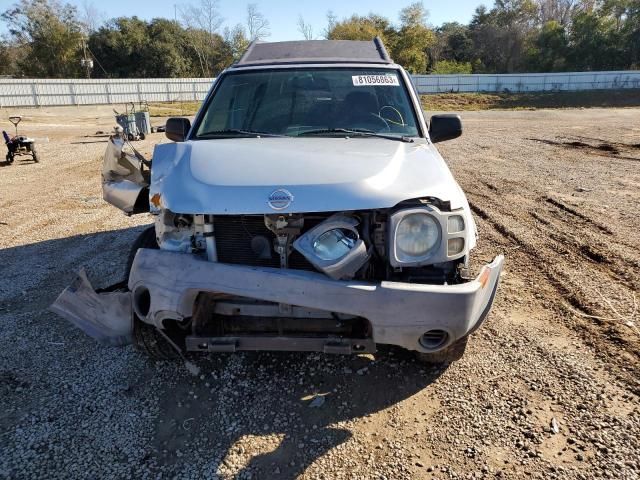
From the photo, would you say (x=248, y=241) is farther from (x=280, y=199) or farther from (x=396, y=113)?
(x=396, y=113)

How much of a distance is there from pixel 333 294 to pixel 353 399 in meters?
0.92

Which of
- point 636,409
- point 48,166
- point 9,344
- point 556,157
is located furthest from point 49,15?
point 636,409

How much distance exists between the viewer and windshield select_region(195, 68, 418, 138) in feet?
12.2

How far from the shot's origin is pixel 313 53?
14.9ft

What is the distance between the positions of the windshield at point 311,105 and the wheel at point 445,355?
158 cm

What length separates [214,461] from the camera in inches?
98.7

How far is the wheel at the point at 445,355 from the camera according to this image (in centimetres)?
300

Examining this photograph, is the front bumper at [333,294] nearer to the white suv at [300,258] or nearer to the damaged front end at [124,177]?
the white suv at [300,258]

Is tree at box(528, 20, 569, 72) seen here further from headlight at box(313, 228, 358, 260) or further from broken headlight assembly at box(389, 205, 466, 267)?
headlight at box(313, 228, 358, 260)

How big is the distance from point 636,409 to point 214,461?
236 centimetres

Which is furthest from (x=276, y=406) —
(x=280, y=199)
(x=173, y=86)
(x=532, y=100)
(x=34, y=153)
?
(x=532, y=100)

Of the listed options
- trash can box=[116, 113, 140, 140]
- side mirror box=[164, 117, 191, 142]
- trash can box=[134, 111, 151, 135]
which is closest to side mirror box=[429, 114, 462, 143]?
side mirror box=[164, 117, 191, 142]

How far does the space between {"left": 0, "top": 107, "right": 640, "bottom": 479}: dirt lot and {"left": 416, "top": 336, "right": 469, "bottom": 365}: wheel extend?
0.13 metres

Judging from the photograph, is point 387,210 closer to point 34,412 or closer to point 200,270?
point 200,270
